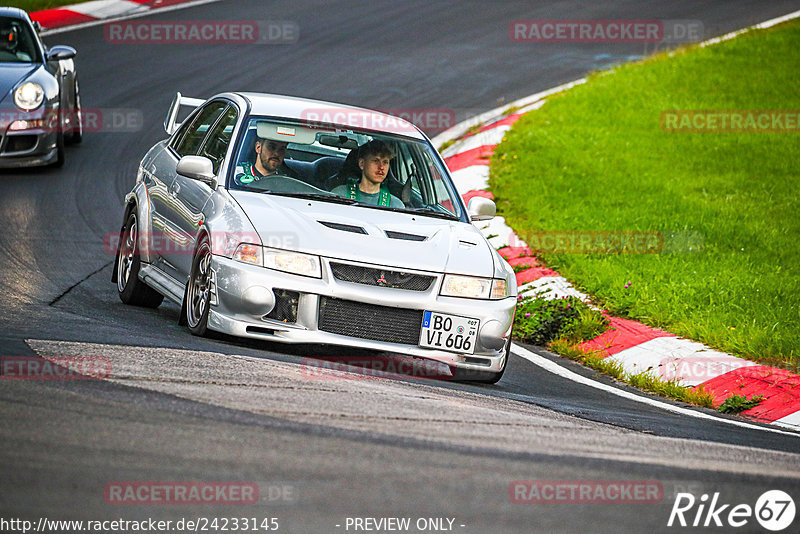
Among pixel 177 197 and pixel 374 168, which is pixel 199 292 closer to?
pixel 177 197

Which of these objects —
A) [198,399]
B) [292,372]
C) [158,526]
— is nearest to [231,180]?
[292,372]

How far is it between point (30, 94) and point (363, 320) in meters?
6.87

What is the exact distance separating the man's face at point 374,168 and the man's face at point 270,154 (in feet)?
1.75

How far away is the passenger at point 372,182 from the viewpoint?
765 centimetres

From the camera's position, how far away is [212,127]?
320 inches

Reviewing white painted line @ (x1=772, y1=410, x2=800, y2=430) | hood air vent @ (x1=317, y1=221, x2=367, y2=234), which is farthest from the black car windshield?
white painted line @ (x1=772, y1=410, x2=800, y2=430)

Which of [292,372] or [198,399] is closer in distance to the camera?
[198,399]

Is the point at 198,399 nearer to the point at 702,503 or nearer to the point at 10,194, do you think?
the point at 702,503

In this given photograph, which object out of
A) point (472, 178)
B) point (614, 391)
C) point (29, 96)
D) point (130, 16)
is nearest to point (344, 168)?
point (614, 391)

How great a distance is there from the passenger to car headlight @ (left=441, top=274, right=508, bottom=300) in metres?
1.01

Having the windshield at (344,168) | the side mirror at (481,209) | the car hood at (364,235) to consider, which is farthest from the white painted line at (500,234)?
the car hood at (364,235)

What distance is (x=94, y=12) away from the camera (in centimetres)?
2062

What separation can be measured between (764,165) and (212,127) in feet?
24.7

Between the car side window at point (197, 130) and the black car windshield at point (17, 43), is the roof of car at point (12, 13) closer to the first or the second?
the black car windshield at point (17, 43)
